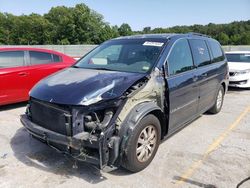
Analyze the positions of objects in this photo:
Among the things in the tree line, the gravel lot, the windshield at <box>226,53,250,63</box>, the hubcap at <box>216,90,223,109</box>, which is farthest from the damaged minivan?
the tree line

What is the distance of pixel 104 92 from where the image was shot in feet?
11.4

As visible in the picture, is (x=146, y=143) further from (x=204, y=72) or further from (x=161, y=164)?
(x=204, y=72)

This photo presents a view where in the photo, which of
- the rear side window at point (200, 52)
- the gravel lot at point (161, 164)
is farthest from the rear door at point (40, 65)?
the rear side window at point (200, 52)

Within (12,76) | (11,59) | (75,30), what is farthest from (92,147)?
(75,30)

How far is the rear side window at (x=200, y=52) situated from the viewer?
5.08m

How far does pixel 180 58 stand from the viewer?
4.57m

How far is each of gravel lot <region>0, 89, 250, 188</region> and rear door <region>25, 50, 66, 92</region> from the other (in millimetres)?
1668

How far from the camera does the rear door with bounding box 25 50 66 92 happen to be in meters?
6.97

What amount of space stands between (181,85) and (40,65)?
4.19m

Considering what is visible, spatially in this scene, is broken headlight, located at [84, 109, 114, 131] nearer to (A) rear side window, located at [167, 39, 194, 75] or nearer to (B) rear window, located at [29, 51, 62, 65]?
(A) rear side window, located at [167, 39, 194, 75]

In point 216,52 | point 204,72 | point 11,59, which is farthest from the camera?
point 11,59

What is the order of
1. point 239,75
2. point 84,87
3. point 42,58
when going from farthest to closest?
point 239,75 → point 42,58 → point 84,87

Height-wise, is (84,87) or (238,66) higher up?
(84,87)

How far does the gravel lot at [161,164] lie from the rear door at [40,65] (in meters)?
1.67
